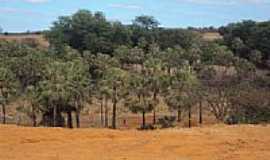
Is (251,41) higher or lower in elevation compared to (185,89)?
higher

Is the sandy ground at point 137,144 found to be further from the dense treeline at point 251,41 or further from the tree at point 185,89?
the dense treeline at point 251,41

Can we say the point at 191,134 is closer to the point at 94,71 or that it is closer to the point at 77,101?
the point at 77,101

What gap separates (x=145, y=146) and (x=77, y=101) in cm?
2271

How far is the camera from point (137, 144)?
2222 centimetres

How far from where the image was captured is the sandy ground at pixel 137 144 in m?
20.0

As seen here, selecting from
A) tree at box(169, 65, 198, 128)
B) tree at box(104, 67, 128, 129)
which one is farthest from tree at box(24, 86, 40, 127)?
tree at box(169, 65, 198, 128)

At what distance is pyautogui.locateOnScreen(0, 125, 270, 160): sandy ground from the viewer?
20047 mm

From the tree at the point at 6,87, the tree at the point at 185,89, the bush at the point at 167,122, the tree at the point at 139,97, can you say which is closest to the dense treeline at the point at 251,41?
the tree at the point at 185,89

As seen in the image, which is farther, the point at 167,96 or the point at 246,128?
the point at 167,96

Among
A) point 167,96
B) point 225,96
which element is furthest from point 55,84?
point 225,96

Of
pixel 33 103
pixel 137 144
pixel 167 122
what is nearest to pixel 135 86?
pixel 167 122

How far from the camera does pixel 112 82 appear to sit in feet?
148

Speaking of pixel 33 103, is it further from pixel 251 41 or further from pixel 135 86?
pixel 251 41

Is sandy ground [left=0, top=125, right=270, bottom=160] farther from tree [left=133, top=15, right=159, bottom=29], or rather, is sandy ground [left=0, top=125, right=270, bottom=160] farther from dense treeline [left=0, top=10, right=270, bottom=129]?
tree [left=133, top=15, right=159, bottom=29]
